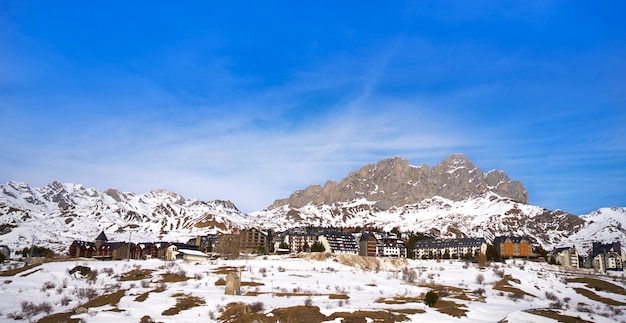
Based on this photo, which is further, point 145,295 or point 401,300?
point 401,300

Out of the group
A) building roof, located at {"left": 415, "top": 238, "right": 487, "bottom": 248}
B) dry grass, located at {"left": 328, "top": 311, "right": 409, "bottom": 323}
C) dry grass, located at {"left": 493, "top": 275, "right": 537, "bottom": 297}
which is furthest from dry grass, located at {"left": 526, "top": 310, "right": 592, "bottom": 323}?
building roof, located at {"left": 415, "top": 238, "right": 487, "bottom": 248}

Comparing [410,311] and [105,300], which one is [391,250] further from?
[105,300]

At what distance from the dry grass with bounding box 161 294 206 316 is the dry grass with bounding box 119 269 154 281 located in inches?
817

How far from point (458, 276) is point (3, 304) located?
6906cm

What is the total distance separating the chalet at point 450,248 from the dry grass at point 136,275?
119m

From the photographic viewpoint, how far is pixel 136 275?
223ft

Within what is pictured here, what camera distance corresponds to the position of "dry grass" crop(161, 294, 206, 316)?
4044 cm

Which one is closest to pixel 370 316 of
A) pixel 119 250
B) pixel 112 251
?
pixel 119 250

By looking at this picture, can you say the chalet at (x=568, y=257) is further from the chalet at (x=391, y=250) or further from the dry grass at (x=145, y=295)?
the dry grass at (x=145, y=295)

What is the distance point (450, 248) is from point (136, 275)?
139411mm

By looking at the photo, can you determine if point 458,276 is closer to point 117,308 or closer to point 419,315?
point 419,315

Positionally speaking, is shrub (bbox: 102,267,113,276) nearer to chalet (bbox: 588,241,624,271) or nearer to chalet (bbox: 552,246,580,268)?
chalet (bbox: 552,246,580,268)

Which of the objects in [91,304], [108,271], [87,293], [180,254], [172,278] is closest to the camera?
[91,304]

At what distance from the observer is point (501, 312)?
4175 cm
